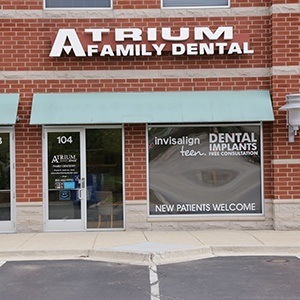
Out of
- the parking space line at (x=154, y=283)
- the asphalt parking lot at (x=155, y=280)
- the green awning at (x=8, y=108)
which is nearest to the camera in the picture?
the parking space line at (x=154, y=283)

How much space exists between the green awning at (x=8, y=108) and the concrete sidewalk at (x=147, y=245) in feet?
8.72

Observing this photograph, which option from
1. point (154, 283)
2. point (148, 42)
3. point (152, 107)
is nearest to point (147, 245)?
point (154, 283)

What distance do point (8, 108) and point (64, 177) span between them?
2093 mm

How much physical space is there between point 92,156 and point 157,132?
168 centimetres

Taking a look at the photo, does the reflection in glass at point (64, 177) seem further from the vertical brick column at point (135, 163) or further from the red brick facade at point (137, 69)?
the vertical brick column at point (135, 163)

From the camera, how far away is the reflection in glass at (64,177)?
41.8 feet

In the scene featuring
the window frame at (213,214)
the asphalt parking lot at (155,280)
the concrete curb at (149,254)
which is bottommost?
the asphalt parking lot at (155,280)

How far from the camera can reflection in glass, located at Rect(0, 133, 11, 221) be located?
12703 millimetres

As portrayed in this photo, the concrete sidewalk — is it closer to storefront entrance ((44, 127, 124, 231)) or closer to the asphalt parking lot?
the asphalt parking lot

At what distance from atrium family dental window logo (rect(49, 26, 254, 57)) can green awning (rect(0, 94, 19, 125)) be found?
140 cm

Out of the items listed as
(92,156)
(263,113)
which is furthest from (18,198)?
(263,113)

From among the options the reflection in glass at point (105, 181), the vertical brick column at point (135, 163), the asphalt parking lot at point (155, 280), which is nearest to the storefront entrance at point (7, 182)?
the reflection in glass at point (105, 181)

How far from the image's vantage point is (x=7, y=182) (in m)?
12.7

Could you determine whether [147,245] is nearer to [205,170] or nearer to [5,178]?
[205,170]
